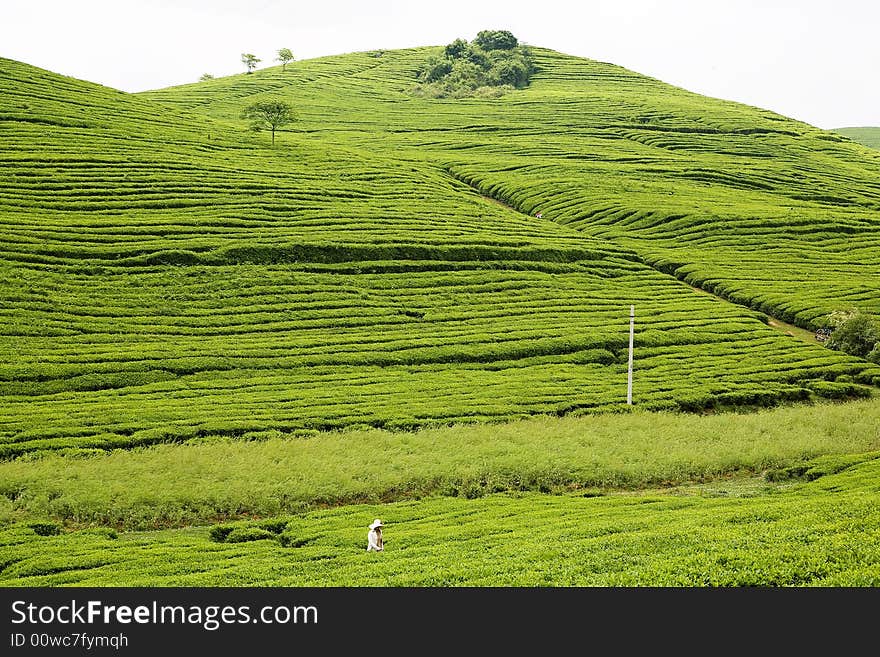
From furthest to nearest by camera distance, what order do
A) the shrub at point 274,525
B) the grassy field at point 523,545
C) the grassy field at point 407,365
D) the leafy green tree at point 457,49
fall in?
1. the leafy green tree at point 457,49
2. the shrub at point 274,525
3. the grassy field at point 407,365
4. the grassy field at point 523,545

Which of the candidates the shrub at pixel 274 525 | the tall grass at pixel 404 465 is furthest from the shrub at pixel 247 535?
the tall grass at pixel 404 465

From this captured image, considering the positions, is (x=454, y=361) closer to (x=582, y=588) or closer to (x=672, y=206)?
(x=582, y=588)

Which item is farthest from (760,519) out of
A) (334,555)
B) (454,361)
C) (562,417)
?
(454,361)

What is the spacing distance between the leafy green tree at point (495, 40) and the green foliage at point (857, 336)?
149 metres

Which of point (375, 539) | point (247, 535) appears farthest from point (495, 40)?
point (375, 539)

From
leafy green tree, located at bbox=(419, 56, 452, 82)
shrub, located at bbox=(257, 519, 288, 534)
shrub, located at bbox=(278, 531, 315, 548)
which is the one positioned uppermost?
leafy green tree, located at bbox=(419, 56, 452, 82)

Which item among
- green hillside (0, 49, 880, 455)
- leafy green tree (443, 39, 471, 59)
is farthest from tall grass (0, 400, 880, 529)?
leafy green tree (443, 39, 471, 59)

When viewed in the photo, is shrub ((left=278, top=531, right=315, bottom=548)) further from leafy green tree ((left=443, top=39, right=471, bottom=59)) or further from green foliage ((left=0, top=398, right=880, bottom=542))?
leafy green tree ((left=443, top=39, right=471, bottom=59))

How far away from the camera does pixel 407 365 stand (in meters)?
44.0

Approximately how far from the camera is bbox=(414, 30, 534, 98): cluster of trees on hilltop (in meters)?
163

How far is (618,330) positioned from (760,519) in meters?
29.3

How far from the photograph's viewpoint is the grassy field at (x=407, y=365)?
70.2 ft

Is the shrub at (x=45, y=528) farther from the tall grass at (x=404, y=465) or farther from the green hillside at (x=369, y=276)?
the green hillside at (x=369, y=276)

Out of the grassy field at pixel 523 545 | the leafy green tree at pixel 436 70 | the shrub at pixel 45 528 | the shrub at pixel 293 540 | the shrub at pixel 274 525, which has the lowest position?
the shrub at pixel 45 528
